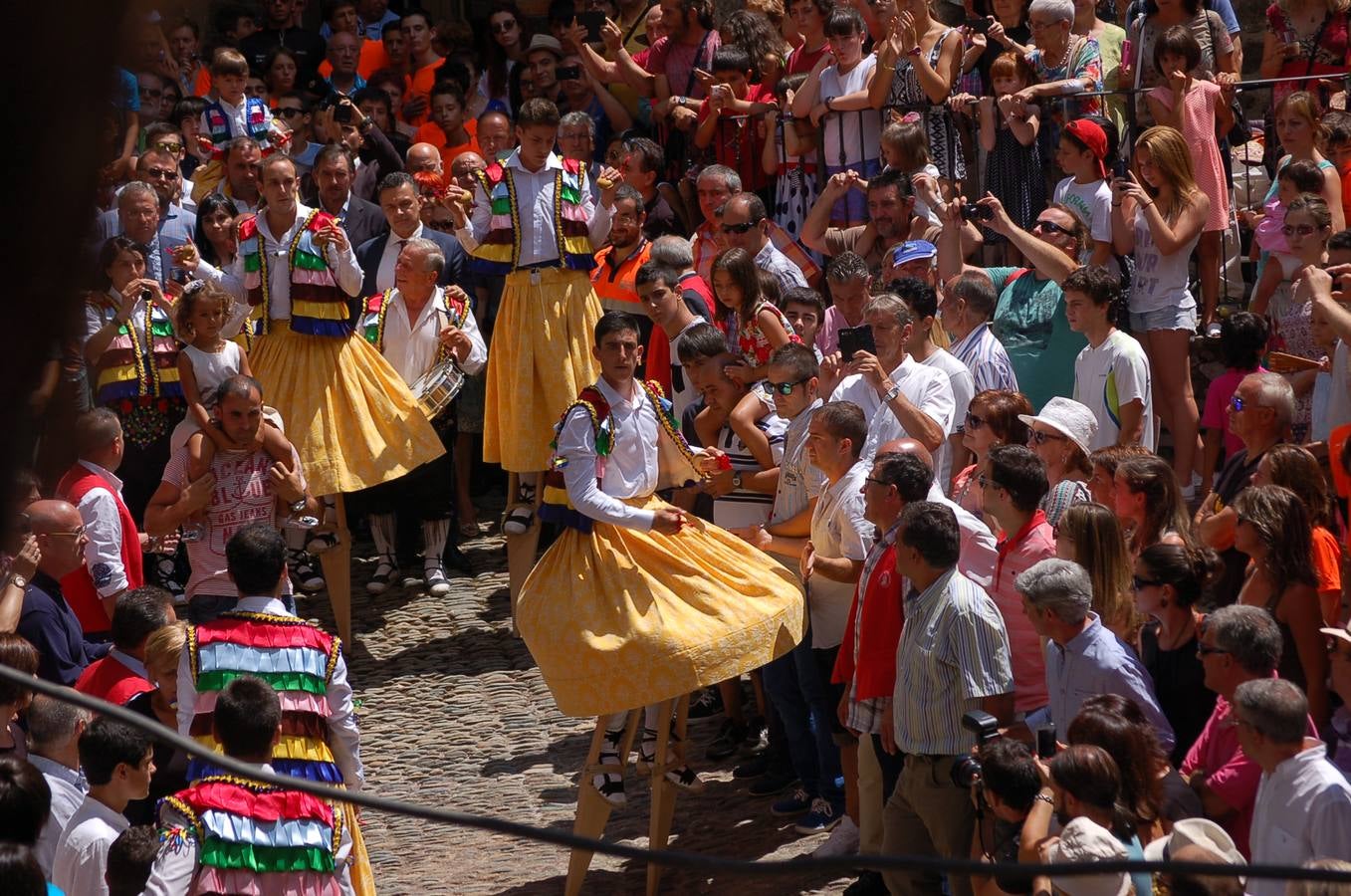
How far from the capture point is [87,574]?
712cm

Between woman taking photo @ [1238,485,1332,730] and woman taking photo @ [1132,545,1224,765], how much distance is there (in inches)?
6.2

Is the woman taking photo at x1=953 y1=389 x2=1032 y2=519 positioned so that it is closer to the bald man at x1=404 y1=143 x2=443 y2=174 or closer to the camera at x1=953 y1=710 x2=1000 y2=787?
the camera at x1=953 y1=710 x2=1000 y2=787

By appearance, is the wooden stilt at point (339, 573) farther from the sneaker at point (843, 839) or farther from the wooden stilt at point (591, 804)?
the sneaker at point (843, 839)

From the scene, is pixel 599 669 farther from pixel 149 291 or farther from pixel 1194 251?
pixel 1194 251

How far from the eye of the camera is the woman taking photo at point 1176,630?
5.53 metres

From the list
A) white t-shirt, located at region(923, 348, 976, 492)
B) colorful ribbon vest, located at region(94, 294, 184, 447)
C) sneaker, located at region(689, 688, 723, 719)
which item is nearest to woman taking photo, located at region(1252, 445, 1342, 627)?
white t-shirt, located at region(923, 348, 976, 492)

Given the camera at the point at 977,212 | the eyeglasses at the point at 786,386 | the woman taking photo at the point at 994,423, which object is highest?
the camera at the point at 977,212

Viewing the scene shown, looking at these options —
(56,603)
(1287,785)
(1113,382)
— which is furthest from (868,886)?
(56,603)

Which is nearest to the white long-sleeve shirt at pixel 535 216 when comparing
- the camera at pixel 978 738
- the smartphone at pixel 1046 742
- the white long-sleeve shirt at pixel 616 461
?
the white long-sleeve shirt at pixel 616 461

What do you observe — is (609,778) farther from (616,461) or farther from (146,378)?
(146,378)

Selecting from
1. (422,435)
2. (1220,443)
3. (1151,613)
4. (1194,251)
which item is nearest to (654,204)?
(422,435)

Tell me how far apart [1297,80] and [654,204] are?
12.1ft

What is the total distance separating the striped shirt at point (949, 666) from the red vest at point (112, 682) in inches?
103

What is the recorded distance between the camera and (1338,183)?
841 cm
